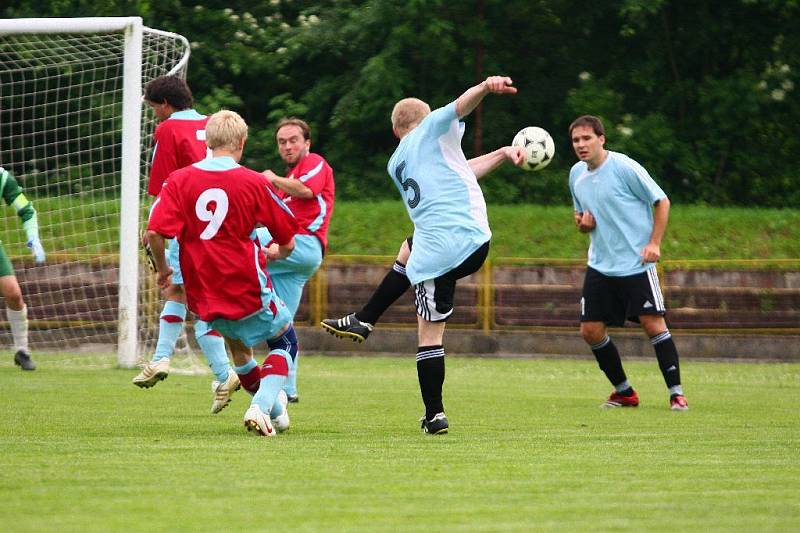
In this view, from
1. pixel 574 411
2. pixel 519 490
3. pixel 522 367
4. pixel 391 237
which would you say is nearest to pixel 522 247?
pixel 391 237

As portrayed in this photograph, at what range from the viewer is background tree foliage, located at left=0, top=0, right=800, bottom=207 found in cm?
2416

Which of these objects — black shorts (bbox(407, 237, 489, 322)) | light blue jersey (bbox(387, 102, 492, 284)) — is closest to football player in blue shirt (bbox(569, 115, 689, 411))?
light blue jersey (bbox(387, 102, 492, 284))

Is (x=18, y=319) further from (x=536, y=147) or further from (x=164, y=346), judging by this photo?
(x=536, y=147)

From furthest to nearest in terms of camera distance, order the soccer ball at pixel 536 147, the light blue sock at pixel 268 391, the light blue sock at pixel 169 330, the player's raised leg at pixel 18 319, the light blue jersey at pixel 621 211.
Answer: the player's raised leg at pixel 18 319 < the light blue jersey at pixel 621 211 < the light blue sock at pixel 169 330 < the soccer ball at pixel 536 147 < the light blue sock at pixel 268 391

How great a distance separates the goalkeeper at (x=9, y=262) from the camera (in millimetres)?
11586

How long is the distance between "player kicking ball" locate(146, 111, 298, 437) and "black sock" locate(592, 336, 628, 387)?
3.51 metres

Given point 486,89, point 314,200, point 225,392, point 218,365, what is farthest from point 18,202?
point 486,89

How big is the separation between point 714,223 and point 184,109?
14.3 m

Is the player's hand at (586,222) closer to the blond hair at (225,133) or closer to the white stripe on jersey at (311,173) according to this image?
the white stripe on jersey at (311,173)

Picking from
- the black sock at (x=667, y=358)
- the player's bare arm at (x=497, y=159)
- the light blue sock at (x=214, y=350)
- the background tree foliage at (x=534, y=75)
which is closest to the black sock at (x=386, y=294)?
the light blue sock at (x=214, y=350)

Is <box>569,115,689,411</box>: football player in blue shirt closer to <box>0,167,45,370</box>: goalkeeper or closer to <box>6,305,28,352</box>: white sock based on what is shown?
<box>0,167,45,370</box>: goalkeeper

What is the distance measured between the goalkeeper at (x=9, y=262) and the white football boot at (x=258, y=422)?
17.0 feet

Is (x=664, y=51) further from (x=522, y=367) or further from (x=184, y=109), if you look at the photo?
(x=184, y=109)

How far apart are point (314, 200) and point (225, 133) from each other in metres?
2.53
